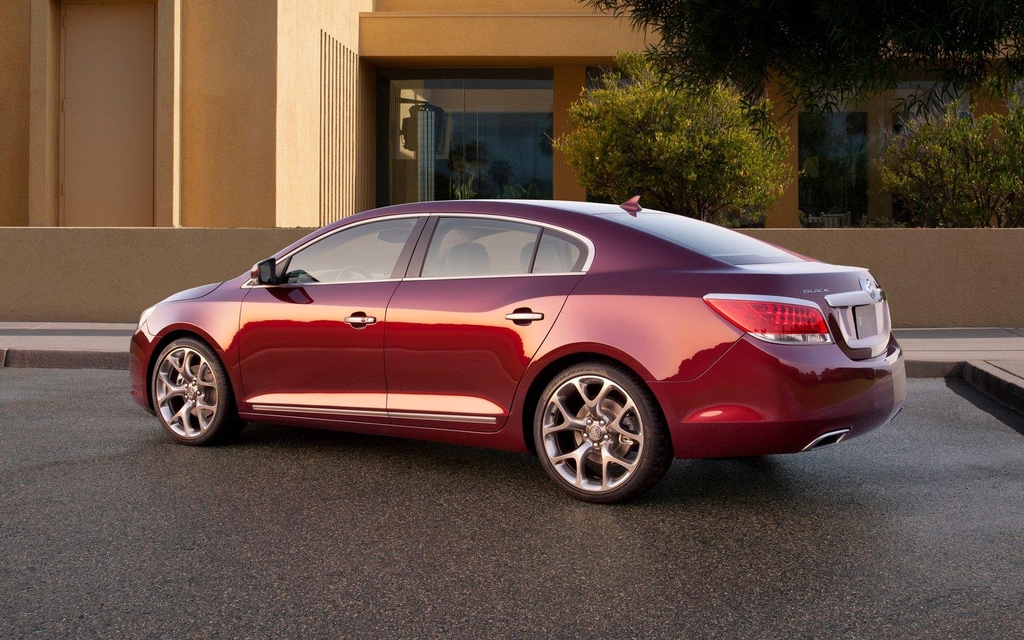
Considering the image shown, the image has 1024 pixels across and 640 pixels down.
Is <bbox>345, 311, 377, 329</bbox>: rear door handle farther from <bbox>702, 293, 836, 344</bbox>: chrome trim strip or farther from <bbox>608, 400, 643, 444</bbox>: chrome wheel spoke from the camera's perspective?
<bbox>702, 293, 836, 344</bbox>: chrome trim strip

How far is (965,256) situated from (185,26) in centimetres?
1362

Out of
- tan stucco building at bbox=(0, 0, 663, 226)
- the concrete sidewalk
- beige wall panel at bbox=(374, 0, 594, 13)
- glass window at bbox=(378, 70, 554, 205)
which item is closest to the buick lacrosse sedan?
the concrete sidewalk

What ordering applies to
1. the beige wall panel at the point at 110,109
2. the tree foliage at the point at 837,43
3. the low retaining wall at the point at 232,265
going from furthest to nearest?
the beige wall panel at the point at 110,109 → the low retaining wall at the point at 232,265 → the tree foliage at the point at 837,43

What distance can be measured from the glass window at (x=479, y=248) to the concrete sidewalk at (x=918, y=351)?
4.69 meters

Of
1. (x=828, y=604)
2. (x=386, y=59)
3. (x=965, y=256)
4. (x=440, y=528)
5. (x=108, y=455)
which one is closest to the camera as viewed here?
(x=828, y=604)

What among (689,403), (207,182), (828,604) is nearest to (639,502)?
(689,403)

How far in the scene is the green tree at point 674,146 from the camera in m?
18.9

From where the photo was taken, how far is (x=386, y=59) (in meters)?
26.1

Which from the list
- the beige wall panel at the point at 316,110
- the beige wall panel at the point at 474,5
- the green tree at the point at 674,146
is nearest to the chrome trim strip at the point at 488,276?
the green tree at the point at 674,146

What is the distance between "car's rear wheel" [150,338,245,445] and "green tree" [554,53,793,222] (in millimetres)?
12669

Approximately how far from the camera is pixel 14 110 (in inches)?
830

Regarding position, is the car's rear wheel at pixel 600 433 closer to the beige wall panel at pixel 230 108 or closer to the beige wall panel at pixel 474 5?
the beige wall panel at pixel 230 108

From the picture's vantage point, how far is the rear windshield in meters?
5.67

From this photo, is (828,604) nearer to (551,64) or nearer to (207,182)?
(207,182)
